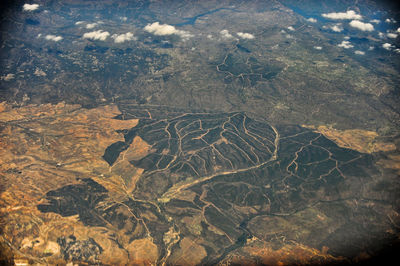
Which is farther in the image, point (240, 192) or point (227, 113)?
point (227, 113)

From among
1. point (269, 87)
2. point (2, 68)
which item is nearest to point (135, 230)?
point (269, 87)

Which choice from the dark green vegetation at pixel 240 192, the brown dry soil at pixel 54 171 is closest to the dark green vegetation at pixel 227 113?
→ the dark green vegetation at pixel 240 192

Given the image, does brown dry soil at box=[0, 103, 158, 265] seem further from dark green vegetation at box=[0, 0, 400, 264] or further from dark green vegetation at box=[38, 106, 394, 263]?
dark green vegetation at box=[38, 106, 394, 263]

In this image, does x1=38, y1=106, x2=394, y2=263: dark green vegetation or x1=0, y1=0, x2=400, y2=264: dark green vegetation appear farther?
x1=0, y1=0, x2=400, y2=264: dark green vegetation

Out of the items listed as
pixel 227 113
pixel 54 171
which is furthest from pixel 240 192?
pixel 54 171

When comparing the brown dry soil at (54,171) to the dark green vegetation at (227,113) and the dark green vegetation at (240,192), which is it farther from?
the dark green vegetation at (240,192)

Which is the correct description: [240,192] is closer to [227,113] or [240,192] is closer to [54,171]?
[227,113]

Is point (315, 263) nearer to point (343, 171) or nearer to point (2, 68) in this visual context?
point (343, 171)

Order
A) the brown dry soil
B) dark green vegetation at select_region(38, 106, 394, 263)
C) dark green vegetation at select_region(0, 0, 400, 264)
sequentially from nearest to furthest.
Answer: the brown dry soil, dark green vegetation at select_region(38, 106, 394, 263), dark green vegetation at select_region(0, 0, 400, 264)

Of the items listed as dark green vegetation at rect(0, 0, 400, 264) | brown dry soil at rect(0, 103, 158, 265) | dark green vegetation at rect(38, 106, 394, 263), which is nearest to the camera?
brown dry soil at rect(0, 103, 158, 265)

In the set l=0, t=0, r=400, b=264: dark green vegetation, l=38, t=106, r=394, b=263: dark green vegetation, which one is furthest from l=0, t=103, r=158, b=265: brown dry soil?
l=38, t=106, r=394, b=263: dark green vegetation

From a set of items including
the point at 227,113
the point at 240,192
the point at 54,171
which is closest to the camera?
the point at 240,192
